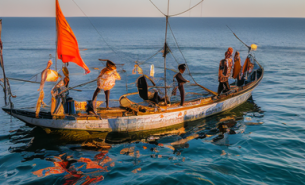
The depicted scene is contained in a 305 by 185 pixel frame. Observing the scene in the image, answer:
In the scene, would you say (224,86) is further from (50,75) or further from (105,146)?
(50,75)

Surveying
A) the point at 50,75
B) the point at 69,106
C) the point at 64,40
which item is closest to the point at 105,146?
the point at 69,106

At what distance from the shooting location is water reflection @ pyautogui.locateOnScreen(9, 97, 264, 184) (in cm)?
884

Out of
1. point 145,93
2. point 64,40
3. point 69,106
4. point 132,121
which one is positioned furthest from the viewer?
point 145,93

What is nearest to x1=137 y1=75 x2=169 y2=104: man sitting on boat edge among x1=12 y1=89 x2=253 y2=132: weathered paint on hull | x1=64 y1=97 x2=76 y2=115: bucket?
x1=12 y1=89 x2=253 y2=132: weathered paint on hull

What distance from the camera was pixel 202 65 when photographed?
31625 millimetres

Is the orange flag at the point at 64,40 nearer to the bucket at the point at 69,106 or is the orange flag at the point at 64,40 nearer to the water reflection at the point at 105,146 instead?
the bucket at the point at 69,106

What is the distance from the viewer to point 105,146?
10523 mm

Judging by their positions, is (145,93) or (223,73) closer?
(145,93)

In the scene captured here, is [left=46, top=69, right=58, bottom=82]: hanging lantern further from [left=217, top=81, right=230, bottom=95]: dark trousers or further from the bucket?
[left=217, top=81, right=230, bottom=95]: dark trousers

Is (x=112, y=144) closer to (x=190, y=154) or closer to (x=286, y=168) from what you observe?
(x=190, y=154)

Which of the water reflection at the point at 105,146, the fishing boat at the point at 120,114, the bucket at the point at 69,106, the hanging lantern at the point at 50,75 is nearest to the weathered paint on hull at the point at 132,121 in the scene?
the fishing boat at the point at 120,114

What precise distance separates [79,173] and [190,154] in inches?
163

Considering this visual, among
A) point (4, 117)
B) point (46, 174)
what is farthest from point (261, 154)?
point (4, 117)

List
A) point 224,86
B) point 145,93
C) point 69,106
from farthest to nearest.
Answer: point 224,86 < point 145,93 < point 69,106
